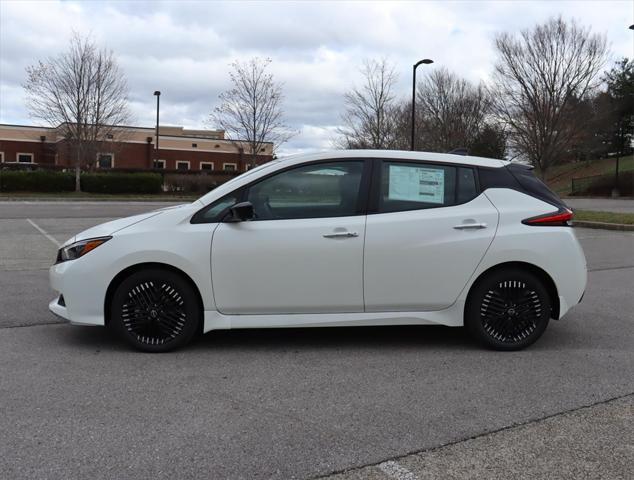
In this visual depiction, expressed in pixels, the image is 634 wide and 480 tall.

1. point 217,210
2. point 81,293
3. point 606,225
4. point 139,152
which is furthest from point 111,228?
point 139,152

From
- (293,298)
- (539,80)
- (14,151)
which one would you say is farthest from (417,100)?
(293,298)

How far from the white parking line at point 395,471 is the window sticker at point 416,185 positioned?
2.40 m

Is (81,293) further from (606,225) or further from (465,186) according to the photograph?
(606,225)

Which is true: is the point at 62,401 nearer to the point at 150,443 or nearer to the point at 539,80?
the point at 150,443

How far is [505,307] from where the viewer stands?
16.1 feet

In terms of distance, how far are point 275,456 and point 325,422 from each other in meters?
0.51

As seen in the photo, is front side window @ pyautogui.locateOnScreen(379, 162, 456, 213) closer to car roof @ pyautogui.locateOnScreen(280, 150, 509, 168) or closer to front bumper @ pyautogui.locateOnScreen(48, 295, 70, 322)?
car roof @ pyautogui.locateOnScreen(280, 150, 509, 168)

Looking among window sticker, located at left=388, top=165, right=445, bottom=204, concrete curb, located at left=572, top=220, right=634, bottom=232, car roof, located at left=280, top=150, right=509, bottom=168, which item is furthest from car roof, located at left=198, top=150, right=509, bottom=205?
concrete curb, located at left=572, top=220, right=634, bottom=232

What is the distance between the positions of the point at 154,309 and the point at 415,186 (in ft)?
7.67

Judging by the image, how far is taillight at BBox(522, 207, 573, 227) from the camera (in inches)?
194

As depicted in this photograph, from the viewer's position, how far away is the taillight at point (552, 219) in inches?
194

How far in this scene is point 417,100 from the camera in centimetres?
4053

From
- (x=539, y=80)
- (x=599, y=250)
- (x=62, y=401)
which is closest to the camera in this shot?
(x=62, y=401)

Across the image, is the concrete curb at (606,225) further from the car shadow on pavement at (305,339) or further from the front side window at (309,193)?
the front side window at (309,193)
